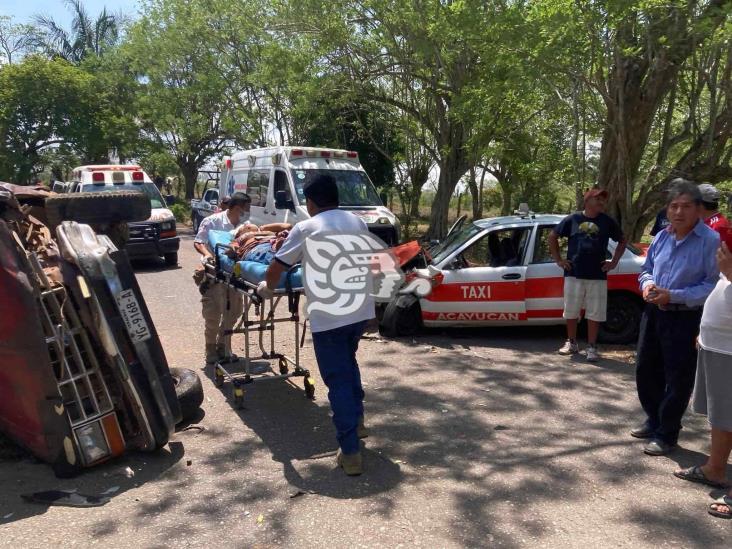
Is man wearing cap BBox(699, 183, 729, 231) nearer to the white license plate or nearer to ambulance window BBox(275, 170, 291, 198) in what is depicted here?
the white license plate

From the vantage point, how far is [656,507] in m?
3.81

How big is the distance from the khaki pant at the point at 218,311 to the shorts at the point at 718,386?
14.4 ft

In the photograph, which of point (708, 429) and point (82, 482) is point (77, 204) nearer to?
point (82, 482)

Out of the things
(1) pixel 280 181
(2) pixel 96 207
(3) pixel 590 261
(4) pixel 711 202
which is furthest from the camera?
(1) pixel 280 181

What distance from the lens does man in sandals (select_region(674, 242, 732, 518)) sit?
12.3 feet

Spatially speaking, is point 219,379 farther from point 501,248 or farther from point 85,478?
point 501,248

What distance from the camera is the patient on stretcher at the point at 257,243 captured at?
217 inches

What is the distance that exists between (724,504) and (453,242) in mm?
4862

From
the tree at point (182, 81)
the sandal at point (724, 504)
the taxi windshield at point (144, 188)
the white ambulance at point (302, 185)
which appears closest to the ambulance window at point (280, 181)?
the white ambulance at point (302, 185)

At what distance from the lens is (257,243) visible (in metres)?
5.85

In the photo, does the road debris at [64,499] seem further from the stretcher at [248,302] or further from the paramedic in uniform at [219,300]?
the paramedic in uniform at [219,300]

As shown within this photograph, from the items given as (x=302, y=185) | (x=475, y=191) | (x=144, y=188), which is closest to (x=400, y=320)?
(x=302, y=185)

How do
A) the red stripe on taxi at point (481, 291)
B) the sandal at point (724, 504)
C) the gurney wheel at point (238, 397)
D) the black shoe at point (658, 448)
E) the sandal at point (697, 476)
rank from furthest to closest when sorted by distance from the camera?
1. the red stripe on taxi at point (481, 291)
2. the gurney wheel at point (238, 397)
3. the black shoe at point (658, 448)
4. the sandal at point (697, 476)
5. the sandal at point (724, 504)

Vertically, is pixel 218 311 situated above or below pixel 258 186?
below
